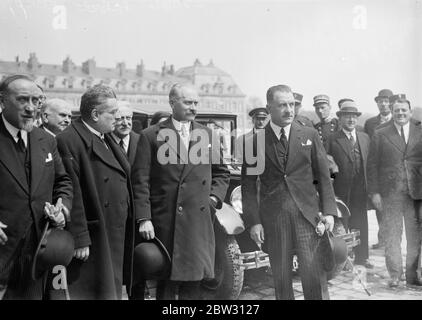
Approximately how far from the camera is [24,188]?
282cm

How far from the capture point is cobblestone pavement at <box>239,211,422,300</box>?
362cm

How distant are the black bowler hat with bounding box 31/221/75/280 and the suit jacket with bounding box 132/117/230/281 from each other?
1.75 ft

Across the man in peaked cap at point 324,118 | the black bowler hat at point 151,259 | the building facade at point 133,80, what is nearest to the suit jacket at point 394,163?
the man in peaked cap at point 324,118

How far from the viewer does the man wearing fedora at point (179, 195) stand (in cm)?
311

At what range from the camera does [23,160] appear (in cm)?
285

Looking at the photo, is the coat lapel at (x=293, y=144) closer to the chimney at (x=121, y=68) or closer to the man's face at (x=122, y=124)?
the man's face at (x=122, y=124)

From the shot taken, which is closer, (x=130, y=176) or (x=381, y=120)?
(x=130, y=176)

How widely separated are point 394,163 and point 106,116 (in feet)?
8.83

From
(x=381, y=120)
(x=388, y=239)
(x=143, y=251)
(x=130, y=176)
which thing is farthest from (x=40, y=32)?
(x=388, y=239)

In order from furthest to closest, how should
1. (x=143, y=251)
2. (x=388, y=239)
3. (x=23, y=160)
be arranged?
(x=388, y=239) → (x=143, y=251) → (x=23, y=160)

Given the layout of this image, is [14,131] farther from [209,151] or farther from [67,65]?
[209,151]
